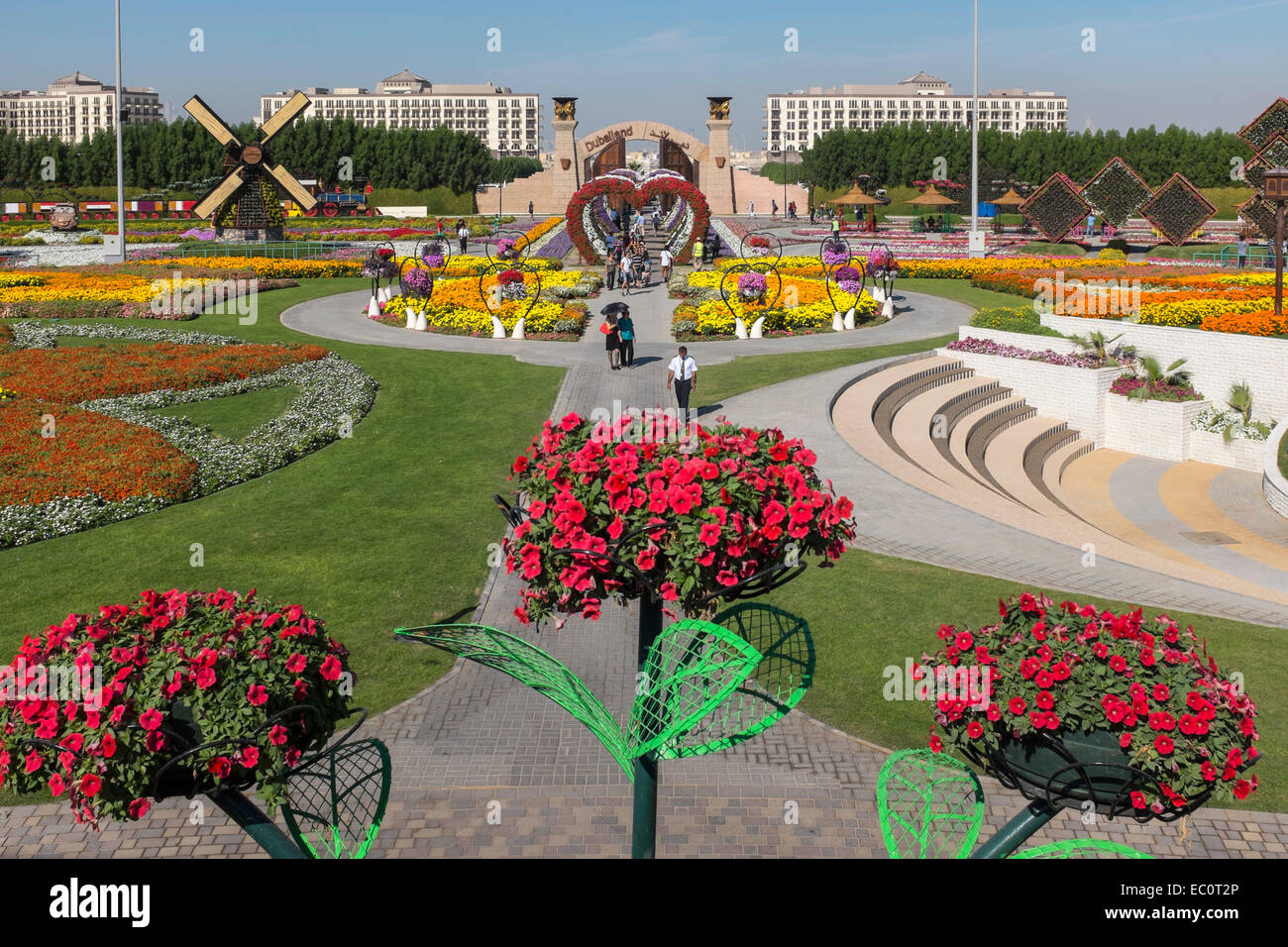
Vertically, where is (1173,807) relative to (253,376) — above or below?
below

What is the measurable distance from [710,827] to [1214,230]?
214 feet

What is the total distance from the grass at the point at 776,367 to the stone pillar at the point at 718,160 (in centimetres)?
5620

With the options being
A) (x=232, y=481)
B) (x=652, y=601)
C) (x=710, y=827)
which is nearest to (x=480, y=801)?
(x=710, y=827)

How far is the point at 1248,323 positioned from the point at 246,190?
145 ft

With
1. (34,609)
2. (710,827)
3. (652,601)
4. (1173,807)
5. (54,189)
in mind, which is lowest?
(710,827)

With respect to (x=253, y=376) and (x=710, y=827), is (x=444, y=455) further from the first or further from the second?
(x=710, y=827)

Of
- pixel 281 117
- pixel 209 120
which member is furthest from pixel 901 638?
pixel 281 117

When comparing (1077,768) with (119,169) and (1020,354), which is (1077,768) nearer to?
(1020,354)

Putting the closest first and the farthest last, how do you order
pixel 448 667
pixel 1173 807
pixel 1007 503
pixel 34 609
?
pixel 1173 807 → pixel 448 667 → pixel 34 609 → pixel 1007 503

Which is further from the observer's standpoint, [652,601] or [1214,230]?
[1214,230]

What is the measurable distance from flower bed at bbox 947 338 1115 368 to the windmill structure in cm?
3774

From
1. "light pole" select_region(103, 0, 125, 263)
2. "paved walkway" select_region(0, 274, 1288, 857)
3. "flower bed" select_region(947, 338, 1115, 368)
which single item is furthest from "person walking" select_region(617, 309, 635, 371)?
"light pole" select_region(103, 0, 125, 263)

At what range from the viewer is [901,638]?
10539mm

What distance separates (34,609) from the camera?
11.3 metres
